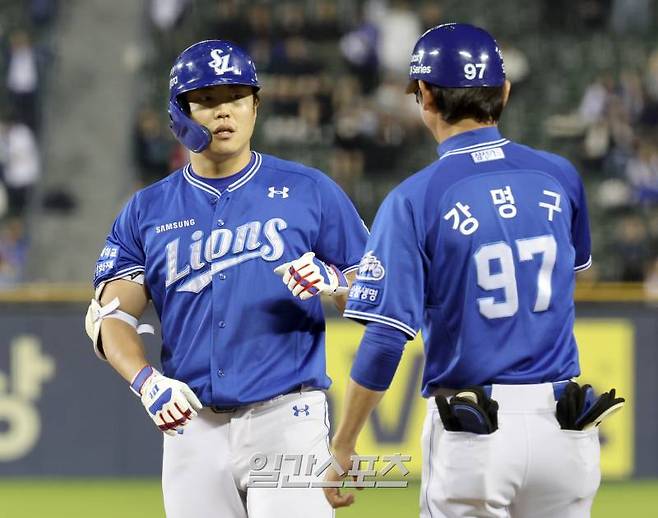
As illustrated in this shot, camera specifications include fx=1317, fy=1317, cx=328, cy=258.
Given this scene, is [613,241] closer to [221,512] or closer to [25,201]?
A: [25,201]

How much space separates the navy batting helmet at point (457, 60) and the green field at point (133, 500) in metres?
5.62

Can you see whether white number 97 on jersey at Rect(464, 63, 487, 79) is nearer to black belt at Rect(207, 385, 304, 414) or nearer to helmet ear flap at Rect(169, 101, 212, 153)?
helmet ear flap at Rect(169, 101, 212, 153)

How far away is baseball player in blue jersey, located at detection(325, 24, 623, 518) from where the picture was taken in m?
4.16

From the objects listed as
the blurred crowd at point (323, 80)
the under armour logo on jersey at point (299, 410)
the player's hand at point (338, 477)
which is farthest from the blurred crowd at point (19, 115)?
the player's hand at point (338, 477)

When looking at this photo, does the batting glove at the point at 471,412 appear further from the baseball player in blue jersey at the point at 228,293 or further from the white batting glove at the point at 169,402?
the white batting glove at the point at 169,402

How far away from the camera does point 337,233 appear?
5129mm

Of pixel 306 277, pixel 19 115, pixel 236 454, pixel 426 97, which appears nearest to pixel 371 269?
pixel 306 277

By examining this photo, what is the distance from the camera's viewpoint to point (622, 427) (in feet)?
35.0

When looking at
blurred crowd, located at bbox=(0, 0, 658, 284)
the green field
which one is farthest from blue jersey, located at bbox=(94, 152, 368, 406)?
blurred crowd, located at bbox=(0, 0, 658, 284)

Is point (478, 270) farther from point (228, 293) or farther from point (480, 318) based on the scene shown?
point (228, 293)

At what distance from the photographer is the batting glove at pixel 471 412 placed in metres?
4.11

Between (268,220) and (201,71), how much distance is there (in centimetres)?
61

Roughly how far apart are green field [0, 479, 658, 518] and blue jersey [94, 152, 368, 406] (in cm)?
475

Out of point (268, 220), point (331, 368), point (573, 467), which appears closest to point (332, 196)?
point (268, 220)
